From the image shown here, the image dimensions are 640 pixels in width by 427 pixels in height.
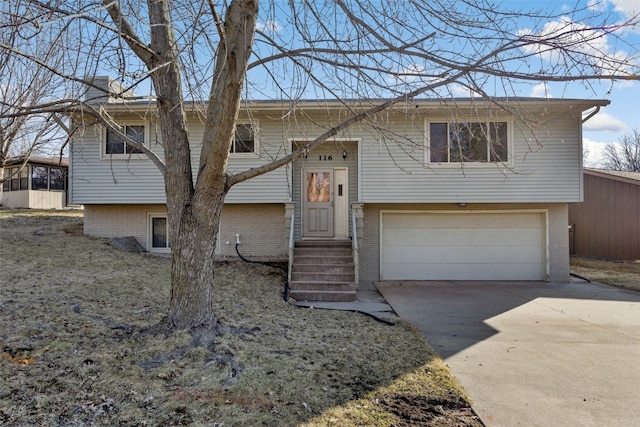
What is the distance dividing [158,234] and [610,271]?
46.6 ft

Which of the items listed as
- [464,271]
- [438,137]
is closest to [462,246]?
[464,271]

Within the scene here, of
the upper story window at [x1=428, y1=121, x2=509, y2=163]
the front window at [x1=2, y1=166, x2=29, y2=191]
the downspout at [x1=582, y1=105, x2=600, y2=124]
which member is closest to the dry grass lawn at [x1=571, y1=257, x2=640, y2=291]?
the downspout at [x1=582, y1=105, x2=600, y2=124]

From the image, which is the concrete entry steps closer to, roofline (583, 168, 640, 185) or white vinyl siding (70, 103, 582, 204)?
white vinyl siding (70, 103, 582, 204)

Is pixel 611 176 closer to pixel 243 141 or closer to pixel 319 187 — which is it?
pixel 319 187

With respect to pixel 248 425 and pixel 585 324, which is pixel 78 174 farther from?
pixel 585 324

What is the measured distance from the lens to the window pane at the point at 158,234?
1171cm

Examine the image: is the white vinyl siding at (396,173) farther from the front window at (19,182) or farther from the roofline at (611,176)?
the front window at (19,182)

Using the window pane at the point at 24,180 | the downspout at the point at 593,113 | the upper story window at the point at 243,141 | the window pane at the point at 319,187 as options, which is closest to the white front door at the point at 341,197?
the window pane at the point at 319,187

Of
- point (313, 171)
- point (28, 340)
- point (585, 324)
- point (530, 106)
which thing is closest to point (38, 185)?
point (313, 171)

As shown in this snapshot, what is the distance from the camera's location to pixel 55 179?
22734 millimetres

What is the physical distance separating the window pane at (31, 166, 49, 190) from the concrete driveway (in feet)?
66.8

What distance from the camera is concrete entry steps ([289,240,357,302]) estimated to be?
888 centimetres

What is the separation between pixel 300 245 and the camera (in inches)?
431

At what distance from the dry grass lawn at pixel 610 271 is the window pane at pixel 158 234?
12.1 meters
